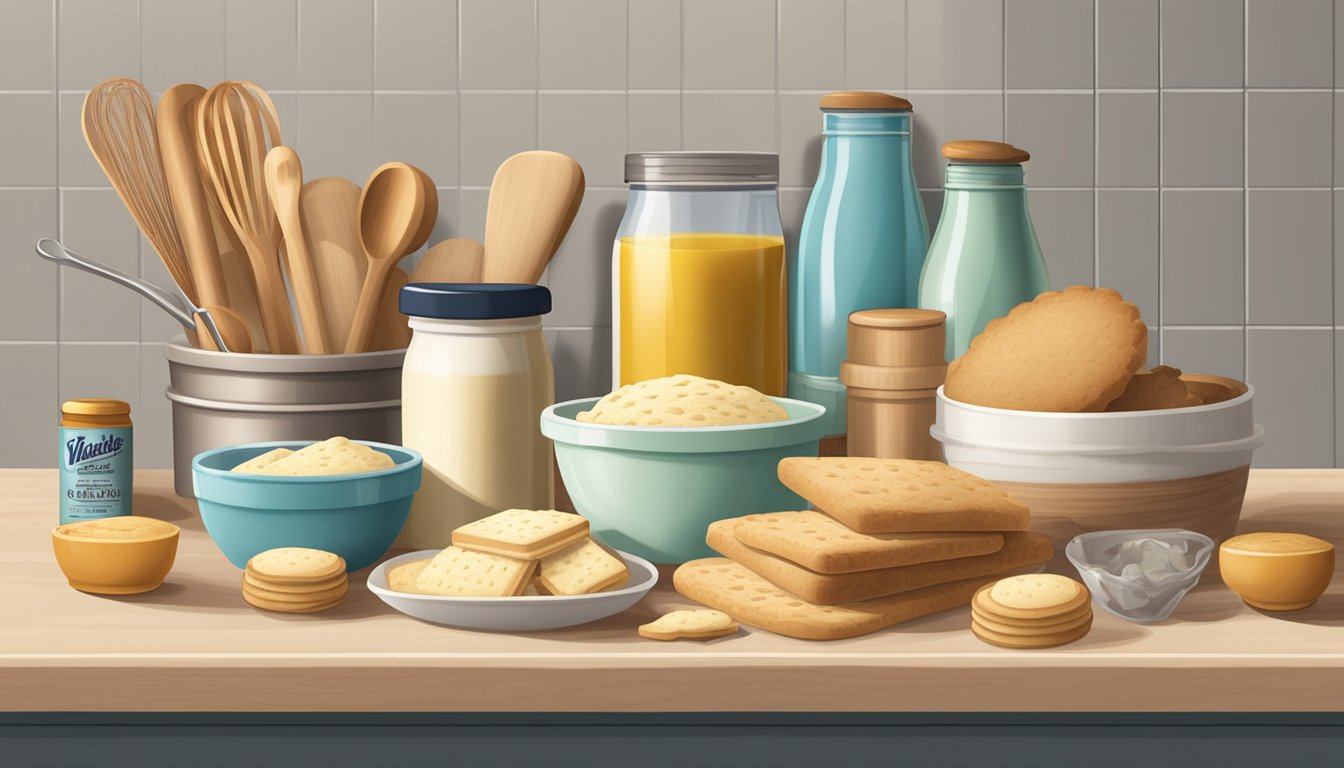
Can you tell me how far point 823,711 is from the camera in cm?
82

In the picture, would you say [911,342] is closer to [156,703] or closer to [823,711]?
[823,711]

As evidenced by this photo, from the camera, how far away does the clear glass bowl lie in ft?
2.90

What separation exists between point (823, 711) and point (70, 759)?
45 centimetres

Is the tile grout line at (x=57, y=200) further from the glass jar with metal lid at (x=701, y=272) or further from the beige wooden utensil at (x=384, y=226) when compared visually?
the glass jar with metal lid at (x=701, y=272)

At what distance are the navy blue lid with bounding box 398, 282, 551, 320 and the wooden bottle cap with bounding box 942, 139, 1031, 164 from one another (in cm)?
42

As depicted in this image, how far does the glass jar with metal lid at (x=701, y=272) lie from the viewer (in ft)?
3.85

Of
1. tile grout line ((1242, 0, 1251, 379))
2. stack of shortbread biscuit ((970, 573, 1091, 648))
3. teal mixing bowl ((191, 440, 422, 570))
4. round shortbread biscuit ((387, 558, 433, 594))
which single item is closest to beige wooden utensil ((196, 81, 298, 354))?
teal mixing bowl ((191, 440, 422, 570))

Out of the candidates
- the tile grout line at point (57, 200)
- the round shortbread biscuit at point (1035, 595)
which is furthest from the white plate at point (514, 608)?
the tile grout line at point (57, 200)

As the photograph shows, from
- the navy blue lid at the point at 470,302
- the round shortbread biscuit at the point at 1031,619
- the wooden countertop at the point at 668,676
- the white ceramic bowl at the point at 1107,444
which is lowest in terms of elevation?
the wooden countertop at the point at 668,676

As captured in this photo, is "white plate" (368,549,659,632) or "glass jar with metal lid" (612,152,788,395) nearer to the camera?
"white plate" (368,549,659,632)

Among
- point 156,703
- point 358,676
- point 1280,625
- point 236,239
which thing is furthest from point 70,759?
point 1280,625

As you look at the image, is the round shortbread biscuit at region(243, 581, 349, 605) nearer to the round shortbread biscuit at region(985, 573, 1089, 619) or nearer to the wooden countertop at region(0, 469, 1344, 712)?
the wooden countertop at region(0, 469, 1344, 712)

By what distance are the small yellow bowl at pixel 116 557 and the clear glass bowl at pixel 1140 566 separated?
62cm

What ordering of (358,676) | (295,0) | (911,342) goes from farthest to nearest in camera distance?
1. (295,0)
2. (911,342)
3. (358,676)
